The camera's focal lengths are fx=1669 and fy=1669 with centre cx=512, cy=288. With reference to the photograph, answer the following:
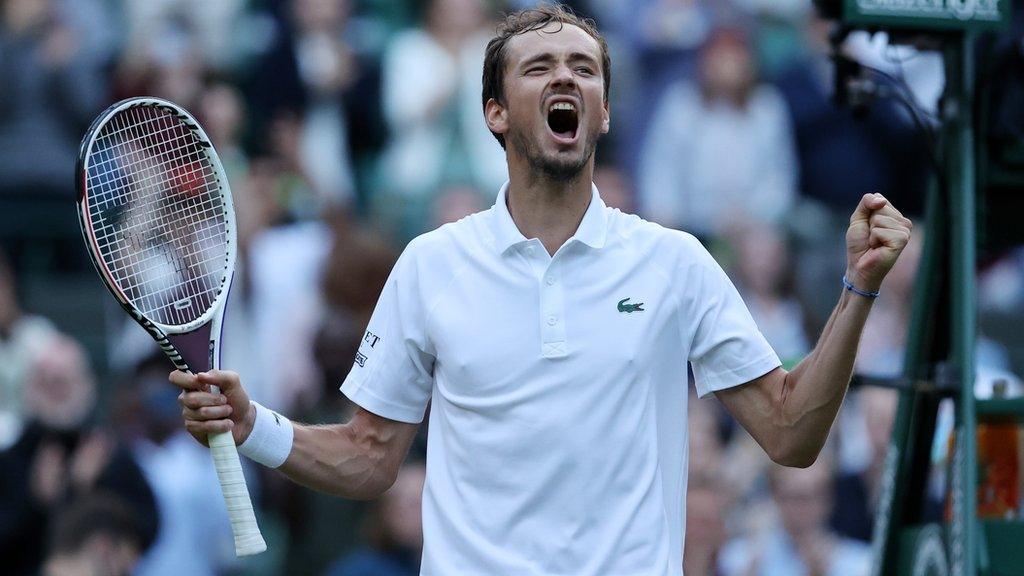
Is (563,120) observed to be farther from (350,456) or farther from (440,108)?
(440,108)

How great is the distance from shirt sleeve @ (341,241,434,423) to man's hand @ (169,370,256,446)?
30cm

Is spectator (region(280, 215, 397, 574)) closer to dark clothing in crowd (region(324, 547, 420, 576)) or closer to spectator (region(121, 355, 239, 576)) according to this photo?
spectator (region(121, 355, 239, 576))

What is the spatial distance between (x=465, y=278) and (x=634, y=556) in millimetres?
694

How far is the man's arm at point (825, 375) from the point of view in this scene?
328 cm

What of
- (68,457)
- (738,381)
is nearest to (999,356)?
(68,457)

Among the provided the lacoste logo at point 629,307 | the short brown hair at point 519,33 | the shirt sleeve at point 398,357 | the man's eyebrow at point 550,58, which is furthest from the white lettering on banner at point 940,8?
the shirt sleeve at point 398,357

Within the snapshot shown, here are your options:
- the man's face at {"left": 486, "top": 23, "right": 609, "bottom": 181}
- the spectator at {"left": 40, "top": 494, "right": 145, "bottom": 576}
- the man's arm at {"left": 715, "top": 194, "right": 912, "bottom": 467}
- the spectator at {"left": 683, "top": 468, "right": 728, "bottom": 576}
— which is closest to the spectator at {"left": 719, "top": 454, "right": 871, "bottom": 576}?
the spectator at {"left": 683, "top": 468, "right": 728, "bottom": 576}

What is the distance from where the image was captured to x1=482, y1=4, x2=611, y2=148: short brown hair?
3.67 metres

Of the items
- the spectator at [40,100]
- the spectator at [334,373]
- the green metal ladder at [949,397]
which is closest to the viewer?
the green metal ladder at [949,397]

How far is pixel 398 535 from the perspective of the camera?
6605 mm

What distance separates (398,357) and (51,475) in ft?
12.9

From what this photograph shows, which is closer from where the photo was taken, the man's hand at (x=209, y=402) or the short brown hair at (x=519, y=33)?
the man's hand at (x=209, y=402)

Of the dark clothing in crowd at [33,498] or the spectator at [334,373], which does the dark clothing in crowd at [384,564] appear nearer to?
the spectator at [334,373]

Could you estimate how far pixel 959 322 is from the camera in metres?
4.41
